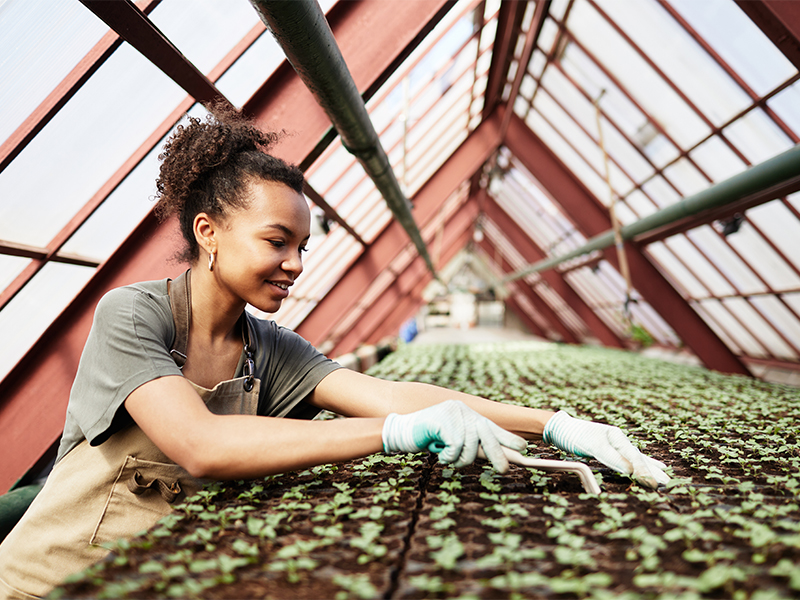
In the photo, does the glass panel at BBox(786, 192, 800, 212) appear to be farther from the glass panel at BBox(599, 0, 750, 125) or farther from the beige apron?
the beige apron

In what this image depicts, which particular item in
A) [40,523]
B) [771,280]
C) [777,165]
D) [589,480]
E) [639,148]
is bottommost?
[771,280]

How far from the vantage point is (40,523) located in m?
1.34

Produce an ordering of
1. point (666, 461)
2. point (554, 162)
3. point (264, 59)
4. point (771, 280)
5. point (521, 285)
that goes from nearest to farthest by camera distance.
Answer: point (666, 461), point (264, 59), point (771, 280), point (554, 162), point (521, 285)

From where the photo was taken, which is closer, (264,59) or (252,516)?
(252,516)

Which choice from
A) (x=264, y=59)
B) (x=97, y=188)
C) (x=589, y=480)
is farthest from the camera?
(x=264, y=59)

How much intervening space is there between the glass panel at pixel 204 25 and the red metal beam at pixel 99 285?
17.9 inches

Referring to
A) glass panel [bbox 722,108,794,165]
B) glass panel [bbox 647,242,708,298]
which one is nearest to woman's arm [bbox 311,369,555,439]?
glass panel [bbox 722,108,794,165]

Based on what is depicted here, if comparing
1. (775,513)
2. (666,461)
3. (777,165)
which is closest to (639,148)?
(777,165)

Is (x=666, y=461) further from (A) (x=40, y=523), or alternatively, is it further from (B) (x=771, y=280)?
(B) (x=771, y=280)

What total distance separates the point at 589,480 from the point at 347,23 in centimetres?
325

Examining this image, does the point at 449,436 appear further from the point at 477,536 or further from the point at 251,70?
the point at 251,70

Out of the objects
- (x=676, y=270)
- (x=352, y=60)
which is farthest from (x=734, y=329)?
(x=352, y=60)

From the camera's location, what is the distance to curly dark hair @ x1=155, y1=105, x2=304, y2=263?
1.60 meters

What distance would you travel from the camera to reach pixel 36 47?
2000 millimetres
